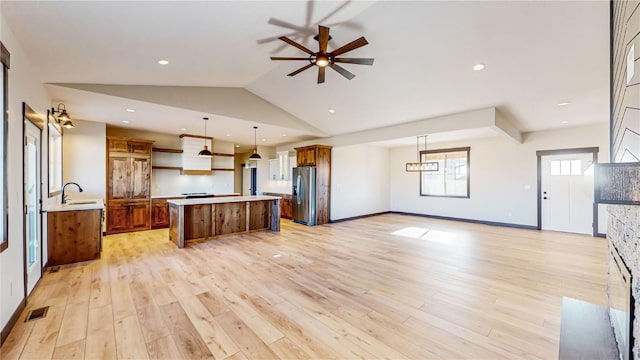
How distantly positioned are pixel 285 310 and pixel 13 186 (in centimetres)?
288

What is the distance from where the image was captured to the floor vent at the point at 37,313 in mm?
2491

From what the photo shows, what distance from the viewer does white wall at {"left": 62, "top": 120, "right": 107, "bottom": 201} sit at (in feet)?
18.7

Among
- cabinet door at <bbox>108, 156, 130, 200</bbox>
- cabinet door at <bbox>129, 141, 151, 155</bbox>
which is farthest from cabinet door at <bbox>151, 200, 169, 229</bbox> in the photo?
cabinet door at <bbox>129, 141, 151, 155</bbox>

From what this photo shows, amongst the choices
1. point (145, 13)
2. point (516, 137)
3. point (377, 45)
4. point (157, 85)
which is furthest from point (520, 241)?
point (157, 85)

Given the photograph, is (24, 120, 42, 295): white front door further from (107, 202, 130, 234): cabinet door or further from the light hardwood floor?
(107, 202, 130, 234): cabinet door

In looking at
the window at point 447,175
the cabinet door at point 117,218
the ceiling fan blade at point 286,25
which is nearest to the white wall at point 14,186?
the ceiling fan blade at point 286,25

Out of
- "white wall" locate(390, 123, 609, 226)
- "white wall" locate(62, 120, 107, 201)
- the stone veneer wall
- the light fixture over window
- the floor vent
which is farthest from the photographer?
the light fixture over window

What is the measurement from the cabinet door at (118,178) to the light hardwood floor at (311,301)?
1.86 meters

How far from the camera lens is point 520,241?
555 cm

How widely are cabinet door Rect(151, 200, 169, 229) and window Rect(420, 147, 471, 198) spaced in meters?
7.97

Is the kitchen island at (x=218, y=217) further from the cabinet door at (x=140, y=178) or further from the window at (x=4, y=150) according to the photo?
the window at (x=4, y=150)

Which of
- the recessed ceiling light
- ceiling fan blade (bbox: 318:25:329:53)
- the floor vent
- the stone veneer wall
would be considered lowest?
the floor vent

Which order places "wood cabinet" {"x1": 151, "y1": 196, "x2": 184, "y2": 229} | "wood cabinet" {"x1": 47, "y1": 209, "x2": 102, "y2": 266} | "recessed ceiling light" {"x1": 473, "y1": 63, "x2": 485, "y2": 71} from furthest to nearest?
"wood cabinet" {"x1": 151, "y1": 196, "x2": 184, "y2": 229}, "wood cabinet" {"x1": 47, "y1": 209, "x2": 102, "y2": 266}, "recessed ceiling light" {"x1": 473, "y1": 63, "x2": 485, "y2": 71}

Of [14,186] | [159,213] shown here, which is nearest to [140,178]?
[159,213]
